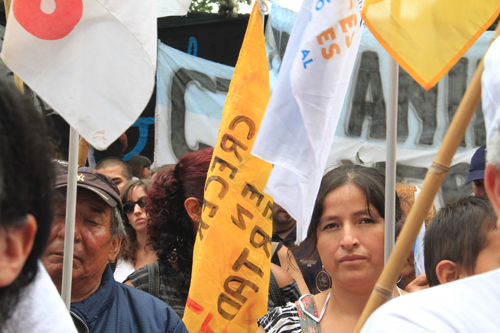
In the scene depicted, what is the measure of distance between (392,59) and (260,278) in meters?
1.09

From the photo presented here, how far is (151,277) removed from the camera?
247cm

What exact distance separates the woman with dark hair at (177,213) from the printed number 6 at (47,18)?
3.24 ft

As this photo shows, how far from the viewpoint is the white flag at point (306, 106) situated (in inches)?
73.5

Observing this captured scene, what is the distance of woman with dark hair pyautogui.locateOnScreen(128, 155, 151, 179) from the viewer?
5.88 m

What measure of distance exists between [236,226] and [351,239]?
1.91 ft

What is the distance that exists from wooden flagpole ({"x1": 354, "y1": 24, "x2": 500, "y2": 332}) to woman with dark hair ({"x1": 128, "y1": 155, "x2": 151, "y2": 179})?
4855 millimetres

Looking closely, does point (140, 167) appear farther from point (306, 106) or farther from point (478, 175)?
point (306, 106)

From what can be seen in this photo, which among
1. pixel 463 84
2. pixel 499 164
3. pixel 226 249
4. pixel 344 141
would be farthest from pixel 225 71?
pixel 499 164

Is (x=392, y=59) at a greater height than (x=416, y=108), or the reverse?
(x=392, y=59)

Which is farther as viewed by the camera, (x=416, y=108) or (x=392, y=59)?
(x=416, y=108)

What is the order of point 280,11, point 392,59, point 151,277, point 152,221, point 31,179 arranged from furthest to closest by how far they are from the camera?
point 280,11 < point 152,221 < point 151,277 < point 392,59 < point 31,179

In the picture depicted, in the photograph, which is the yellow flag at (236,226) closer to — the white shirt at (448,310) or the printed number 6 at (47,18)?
the printed number 6 at (47,18)

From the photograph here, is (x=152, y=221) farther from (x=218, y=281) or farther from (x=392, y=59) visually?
(x=392, y=59)

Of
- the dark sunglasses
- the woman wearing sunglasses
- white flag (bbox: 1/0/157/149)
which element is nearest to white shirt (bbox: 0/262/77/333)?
white flag (bbox: 1/0/157/149)
